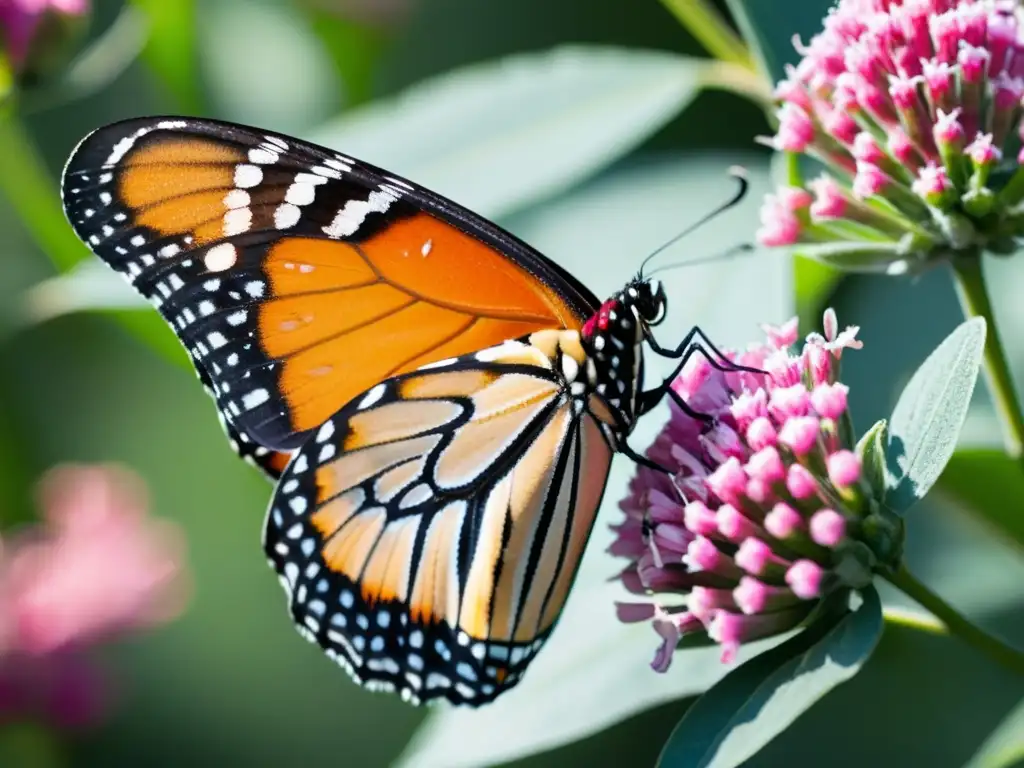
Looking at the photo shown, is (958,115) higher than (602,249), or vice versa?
(958,115)

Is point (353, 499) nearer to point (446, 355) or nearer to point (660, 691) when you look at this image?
point (446, 355)

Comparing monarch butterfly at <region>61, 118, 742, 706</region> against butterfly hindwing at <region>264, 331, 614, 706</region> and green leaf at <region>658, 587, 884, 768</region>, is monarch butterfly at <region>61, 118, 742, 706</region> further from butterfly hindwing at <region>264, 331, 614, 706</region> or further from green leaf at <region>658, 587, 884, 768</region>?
green leaf at <region>658, 587, 884, 768</region>

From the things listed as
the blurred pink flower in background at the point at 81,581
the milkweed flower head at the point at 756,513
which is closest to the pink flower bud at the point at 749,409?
the milkweed flower head at the point at 756,513

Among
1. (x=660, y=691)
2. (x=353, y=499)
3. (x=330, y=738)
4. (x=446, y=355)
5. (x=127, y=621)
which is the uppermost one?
(x=446, y=355)

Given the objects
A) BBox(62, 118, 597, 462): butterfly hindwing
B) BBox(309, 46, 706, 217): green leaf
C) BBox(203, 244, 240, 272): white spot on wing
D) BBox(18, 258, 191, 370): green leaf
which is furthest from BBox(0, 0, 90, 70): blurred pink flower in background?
BBox(203, 244, 240, 272): white spot on wing

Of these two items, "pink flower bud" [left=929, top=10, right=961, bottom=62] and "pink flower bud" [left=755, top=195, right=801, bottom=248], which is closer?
"pink flower bud" [left=929, top=10, right=961, bottom=62]

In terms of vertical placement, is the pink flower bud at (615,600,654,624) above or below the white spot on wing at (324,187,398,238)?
below

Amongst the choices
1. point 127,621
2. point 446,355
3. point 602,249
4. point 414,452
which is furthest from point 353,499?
point 127,621

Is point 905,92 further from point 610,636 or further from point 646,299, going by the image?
point 610,636

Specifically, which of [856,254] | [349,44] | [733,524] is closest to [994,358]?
[856,254]
